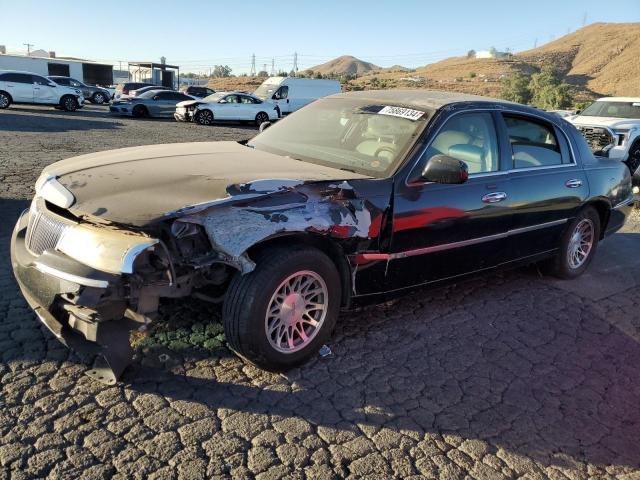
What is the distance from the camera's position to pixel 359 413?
9.71 ft

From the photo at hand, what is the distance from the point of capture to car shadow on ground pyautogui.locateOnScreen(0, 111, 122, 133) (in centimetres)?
1565

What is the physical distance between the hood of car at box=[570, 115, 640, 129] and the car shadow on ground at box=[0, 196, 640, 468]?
9.31 meters

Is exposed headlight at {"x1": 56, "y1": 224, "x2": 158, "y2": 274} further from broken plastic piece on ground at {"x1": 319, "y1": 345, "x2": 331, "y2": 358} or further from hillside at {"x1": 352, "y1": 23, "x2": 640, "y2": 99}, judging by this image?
hillside at {"x1": 352, "y1": 23, "x2": 640, "y2": 99}

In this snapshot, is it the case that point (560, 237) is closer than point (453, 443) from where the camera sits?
No

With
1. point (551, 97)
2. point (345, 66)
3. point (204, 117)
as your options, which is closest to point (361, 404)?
point (204, 117)

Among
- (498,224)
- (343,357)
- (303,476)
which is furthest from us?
(498,224)

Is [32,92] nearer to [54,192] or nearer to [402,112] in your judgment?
[54,192]

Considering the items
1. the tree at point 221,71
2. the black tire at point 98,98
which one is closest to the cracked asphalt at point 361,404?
the black tire at point 98,98

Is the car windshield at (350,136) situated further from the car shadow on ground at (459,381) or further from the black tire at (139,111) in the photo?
the black tire at (139,111)

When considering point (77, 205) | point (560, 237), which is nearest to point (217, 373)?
point (77, 205)

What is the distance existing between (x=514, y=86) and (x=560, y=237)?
157 ft

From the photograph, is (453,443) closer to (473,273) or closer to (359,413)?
(359,413)

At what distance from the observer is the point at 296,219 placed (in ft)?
10.0

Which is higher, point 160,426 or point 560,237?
point 560,237
